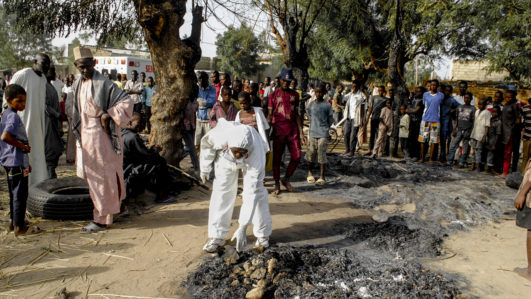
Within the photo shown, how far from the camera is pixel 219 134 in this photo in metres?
4.30

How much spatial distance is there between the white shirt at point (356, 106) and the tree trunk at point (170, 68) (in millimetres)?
4514

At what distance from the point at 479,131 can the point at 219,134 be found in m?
7.01

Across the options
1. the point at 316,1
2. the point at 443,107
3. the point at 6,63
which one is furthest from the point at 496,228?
the point at 6,63

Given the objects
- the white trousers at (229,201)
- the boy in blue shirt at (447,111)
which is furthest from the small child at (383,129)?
the white trousers at (229,201)

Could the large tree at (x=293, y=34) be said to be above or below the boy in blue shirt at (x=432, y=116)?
above

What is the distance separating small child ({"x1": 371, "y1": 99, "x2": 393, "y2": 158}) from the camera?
1019 cm

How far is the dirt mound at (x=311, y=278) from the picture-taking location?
351 centimetres

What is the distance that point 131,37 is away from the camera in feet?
30.0

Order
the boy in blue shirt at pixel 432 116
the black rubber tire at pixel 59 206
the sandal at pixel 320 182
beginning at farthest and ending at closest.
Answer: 1. the boy in blue shirt at pixel 432 116
2. the sandal at pixel 320 182
3. the black rubber tire at pixel 59 206

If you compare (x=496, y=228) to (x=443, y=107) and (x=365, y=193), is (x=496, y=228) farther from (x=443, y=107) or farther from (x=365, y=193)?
(x=443, y=107)

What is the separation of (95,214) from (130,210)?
0.87m

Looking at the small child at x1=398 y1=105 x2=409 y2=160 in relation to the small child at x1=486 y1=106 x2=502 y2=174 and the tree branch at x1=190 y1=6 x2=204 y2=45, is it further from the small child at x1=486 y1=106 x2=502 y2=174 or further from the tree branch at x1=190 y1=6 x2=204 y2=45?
the tree branch at x1=190 y1=6 x2=204 y2=45

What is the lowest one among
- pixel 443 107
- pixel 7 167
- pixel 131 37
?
pixel 7 167

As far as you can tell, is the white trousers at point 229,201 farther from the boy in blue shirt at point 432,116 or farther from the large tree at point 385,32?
the large tree at point 385,32
